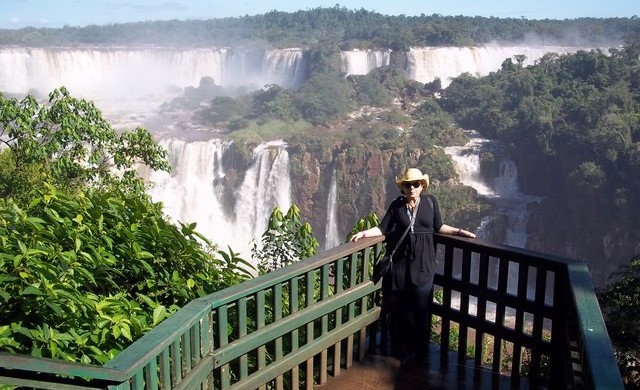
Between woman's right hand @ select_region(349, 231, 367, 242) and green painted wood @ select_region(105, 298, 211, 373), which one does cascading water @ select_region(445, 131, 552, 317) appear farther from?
green painted wood @ select_region(105, 298, 211, 373)

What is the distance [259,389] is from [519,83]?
46.3 m

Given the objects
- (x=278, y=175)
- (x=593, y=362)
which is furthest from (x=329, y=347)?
(x=278, y=175)

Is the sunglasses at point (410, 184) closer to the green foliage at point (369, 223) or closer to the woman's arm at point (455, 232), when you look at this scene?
the woman's arm at point (455, 232)

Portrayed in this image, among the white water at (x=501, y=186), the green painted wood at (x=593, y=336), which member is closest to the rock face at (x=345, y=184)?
the white water at (x=501, y=186)

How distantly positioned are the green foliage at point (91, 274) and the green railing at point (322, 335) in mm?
278

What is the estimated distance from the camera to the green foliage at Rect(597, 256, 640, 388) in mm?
8071

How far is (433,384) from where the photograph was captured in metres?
3.63

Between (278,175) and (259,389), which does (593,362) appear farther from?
(278,175)

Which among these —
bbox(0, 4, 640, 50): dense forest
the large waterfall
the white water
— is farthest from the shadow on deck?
bbox(0, 4, 640, 50): dense forest

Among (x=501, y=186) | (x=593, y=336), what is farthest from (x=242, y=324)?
(x=501, y=186)

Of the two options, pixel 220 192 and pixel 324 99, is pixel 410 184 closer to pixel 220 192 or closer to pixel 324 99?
pixel 220 192

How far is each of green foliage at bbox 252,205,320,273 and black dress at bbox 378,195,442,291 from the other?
1757 mm

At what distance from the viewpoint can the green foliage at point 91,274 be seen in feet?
8.46

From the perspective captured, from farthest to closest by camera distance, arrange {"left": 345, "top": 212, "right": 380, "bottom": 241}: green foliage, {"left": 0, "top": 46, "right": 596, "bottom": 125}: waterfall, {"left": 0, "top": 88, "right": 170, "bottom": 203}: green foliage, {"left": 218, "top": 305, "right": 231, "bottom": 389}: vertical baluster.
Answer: {"left": 0, "top": 46, "right": 596, "bottom": 125}: waterfall
{"left": 0, "top": 88, "right": 170, "bottom": 203}: green foliage
{"left": 345, "top": 212, "right": 380, "bottom": 241}: green foliage
{"left": 218, "top": 305, "right": 231, "bottom": 389}: vertical baluster
